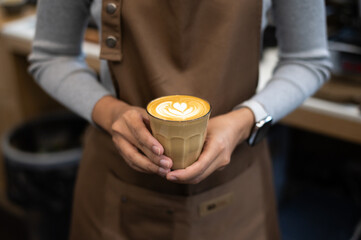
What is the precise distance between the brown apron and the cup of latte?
137 millimetres

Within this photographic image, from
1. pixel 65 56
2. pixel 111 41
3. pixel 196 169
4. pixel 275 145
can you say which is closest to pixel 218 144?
pixel 196 169

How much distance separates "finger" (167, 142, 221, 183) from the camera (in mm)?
720

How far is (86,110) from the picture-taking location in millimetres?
941

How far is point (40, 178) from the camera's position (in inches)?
68.1

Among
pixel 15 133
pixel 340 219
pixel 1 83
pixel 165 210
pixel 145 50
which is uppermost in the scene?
pixel 145 50

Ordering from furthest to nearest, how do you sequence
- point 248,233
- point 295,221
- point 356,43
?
point 295,221
point 356,43
point 248,233

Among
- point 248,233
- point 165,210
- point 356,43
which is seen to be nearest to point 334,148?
point 356,43

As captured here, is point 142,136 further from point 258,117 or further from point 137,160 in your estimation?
point 258,117

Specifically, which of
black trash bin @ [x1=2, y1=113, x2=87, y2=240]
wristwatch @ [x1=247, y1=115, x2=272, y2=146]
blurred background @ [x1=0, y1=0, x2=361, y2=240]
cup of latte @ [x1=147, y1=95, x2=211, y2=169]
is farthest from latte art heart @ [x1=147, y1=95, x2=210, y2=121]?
black trash bin @ [x1=2, y1=113, x2=87, y2=240]

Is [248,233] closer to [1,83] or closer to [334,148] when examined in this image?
[334,148]

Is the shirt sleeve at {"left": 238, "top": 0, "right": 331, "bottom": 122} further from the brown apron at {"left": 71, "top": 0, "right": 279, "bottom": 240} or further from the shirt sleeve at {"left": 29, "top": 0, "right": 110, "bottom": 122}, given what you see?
the shirt sleeve at {"left": 29, "top": 0, "right": 110, "bottom": 122}

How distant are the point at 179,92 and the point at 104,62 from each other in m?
0.22

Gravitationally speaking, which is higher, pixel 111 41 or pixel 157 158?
pixel 111 41

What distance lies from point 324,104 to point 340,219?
620 millimetres
